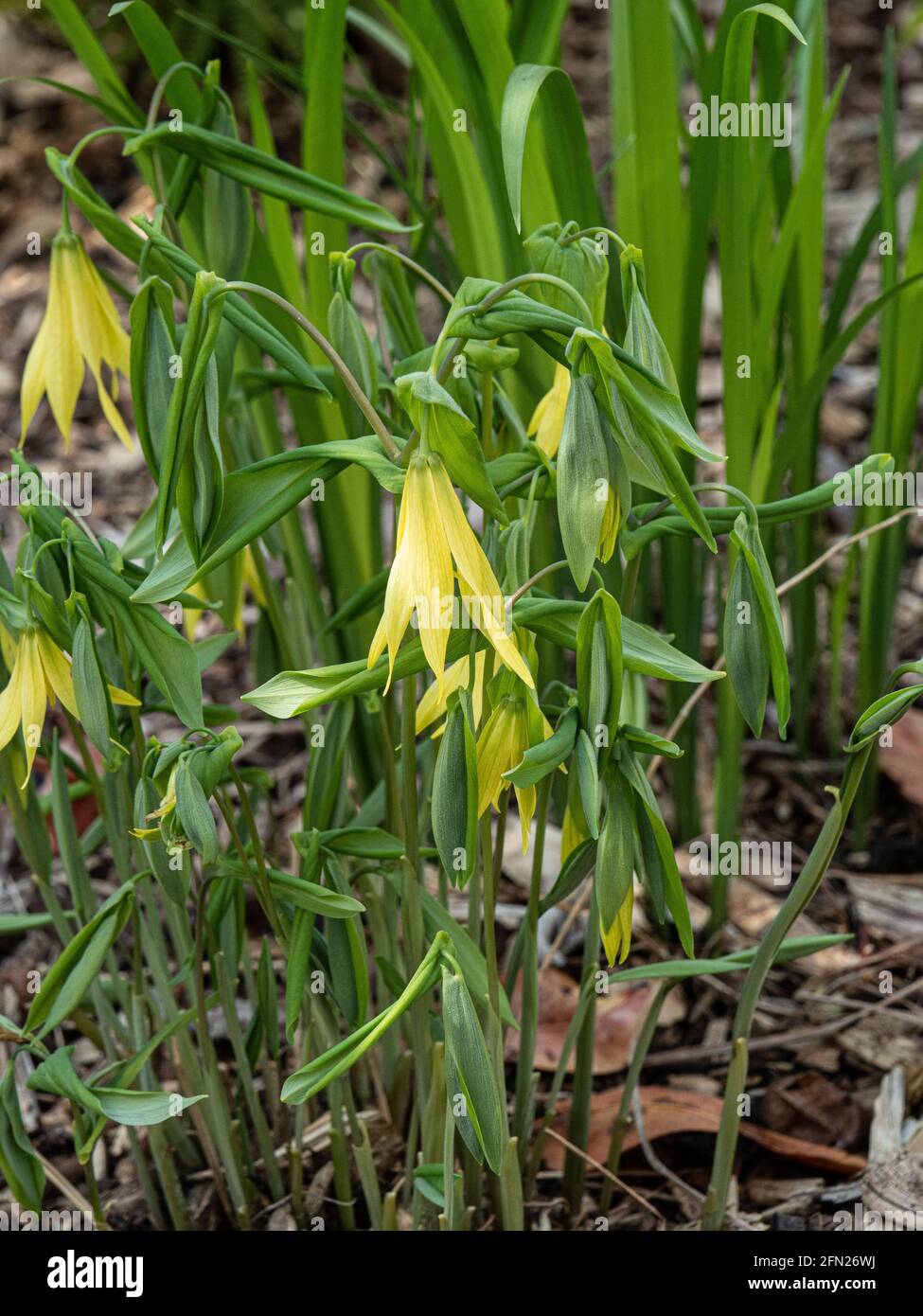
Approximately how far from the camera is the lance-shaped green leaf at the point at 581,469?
56 centimetres

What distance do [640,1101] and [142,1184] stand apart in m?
0.41

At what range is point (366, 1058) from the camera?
100 centimetres

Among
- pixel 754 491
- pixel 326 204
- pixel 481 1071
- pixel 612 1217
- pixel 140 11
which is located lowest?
pixel 612 1217

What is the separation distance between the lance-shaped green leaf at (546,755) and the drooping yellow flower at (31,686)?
0.28 m

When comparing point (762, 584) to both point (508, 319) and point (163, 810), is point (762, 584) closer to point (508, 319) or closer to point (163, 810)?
point (508, 319)

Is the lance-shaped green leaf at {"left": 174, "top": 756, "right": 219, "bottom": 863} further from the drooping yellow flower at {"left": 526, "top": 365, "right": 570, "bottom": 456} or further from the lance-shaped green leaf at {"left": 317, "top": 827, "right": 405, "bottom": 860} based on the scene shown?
the drooping yellow flower at {"left": 526, "top": 365, "right": 570, "bottom": 456}

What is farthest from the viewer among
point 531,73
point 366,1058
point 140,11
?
point 366,1058

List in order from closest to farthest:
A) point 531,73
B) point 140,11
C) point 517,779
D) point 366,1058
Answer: point 517,779, point 531,73, point 140,11, point 366,1058

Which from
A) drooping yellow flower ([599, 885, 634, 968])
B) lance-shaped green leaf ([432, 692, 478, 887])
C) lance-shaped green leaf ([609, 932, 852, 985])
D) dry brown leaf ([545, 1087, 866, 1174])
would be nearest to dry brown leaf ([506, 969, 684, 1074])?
dry brown leaf ([545, 1087, 866, 1174])

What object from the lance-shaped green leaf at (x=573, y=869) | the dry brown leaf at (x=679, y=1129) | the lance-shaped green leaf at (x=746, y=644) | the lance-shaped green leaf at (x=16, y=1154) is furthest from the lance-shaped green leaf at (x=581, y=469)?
the dry brown leaf at (x=679, y=1129)

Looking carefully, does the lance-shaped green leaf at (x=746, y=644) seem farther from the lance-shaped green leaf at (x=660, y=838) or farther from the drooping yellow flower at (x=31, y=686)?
the drooping yellow flower at (x=31, y=686)

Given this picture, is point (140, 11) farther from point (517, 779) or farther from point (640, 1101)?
point (640, 1101)

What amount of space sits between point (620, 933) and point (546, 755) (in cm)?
14
